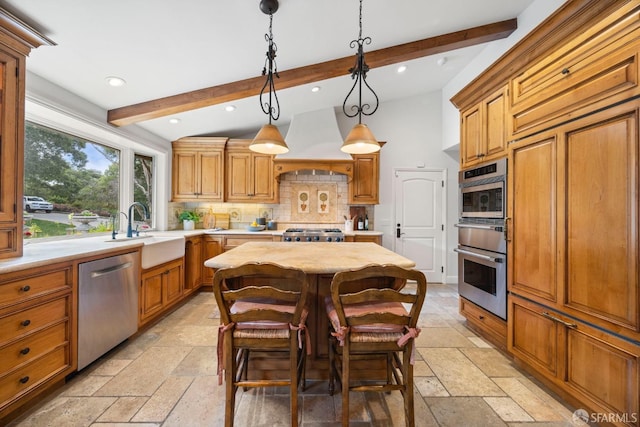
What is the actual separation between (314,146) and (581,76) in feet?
10.3

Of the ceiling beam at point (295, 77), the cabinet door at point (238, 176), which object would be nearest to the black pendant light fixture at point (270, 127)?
the ceiling beam at point (295, 77)

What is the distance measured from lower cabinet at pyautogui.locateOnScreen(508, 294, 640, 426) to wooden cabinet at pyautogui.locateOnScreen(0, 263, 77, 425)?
3337 millimetres

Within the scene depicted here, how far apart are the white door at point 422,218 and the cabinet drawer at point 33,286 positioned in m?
4.20

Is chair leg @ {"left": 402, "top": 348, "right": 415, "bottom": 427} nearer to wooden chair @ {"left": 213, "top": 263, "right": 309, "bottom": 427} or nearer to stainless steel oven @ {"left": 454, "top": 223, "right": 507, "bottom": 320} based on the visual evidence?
wooden chair @ {"left": 213, "top": 263, "right": 309, "bottom": 427}

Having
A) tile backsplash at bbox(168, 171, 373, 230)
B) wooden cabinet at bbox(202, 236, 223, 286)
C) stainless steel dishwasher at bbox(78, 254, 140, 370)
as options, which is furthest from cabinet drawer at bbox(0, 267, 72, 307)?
tile backsplash at bbox(168, 171, 373, 230)

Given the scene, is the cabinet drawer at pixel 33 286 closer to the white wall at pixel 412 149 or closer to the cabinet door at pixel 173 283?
the cabinet door at pixel 173 283

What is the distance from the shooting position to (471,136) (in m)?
2.74

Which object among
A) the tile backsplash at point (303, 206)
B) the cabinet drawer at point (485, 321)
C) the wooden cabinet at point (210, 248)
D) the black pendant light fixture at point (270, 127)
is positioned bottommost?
the cabinet drawer at point (485, 321)

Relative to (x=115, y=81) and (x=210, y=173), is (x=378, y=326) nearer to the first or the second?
(x=115, y=81)

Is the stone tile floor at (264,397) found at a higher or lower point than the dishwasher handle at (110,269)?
lower

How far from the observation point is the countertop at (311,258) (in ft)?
5.31

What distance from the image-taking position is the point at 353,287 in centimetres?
189

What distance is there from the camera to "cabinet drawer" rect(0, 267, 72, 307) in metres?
1.51

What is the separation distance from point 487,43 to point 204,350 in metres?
4.71
